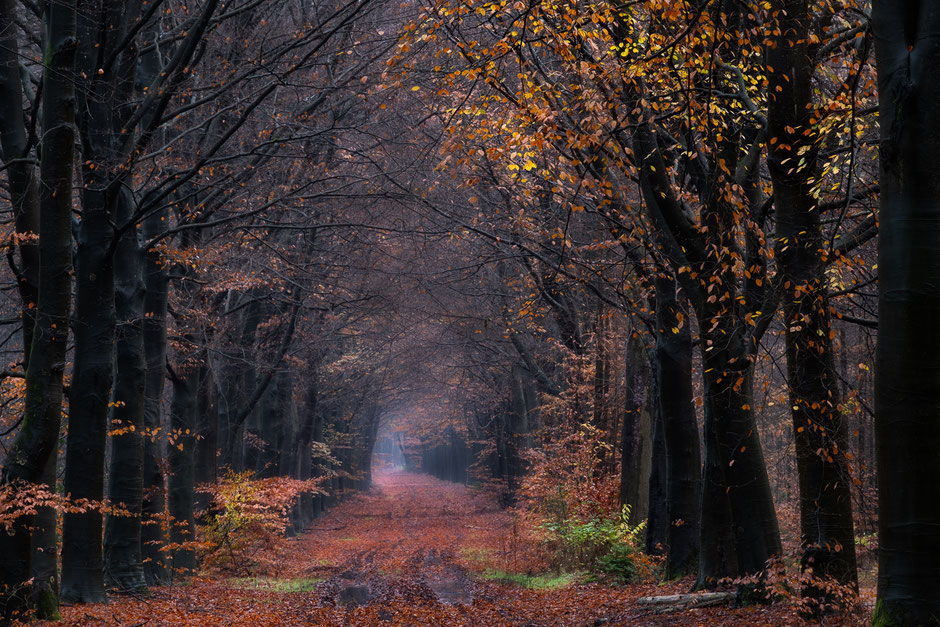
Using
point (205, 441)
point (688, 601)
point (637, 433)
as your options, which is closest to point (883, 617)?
point (688, 601)

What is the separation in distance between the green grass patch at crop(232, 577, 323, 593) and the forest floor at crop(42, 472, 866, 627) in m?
0.02

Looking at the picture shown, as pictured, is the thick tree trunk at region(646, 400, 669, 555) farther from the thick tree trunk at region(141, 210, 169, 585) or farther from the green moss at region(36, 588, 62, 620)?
the green moss at region(36, 588, 62, 620)

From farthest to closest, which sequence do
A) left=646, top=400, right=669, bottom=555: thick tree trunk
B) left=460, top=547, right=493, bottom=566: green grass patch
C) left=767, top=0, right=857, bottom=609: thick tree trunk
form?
left=460, top=547, right=493, bottom=566: green grass patch < left=646, top=400, right=669, bottom=555: thick tree trunk < left=767, top=0, right=857, bottom=609: thick tree trunk

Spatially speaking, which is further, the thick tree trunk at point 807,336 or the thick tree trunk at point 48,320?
the thick tree trunk at point 48,320

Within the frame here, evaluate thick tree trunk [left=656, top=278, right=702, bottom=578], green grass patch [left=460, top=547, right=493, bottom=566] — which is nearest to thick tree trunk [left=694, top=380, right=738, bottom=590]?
thick tree trunk [left=656, top=278, right=702, bottom=578]

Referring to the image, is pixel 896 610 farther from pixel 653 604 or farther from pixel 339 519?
pixel 339 519

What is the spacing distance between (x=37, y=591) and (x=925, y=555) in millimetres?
8971

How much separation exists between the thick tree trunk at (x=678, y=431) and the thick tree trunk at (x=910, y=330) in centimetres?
688

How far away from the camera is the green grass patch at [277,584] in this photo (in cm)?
1616

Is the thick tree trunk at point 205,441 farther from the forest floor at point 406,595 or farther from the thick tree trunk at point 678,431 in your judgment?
the thick tree trunk at point 678,431

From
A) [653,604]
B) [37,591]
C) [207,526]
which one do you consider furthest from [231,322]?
[653,604]

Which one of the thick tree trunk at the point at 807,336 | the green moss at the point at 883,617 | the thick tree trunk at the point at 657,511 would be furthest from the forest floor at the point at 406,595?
the green moss at the point at 883,617

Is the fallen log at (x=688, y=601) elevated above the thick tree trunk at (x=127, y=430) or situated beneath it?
situated beneath

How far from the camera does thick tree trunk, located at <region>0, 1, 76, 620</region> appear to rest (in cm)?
825
